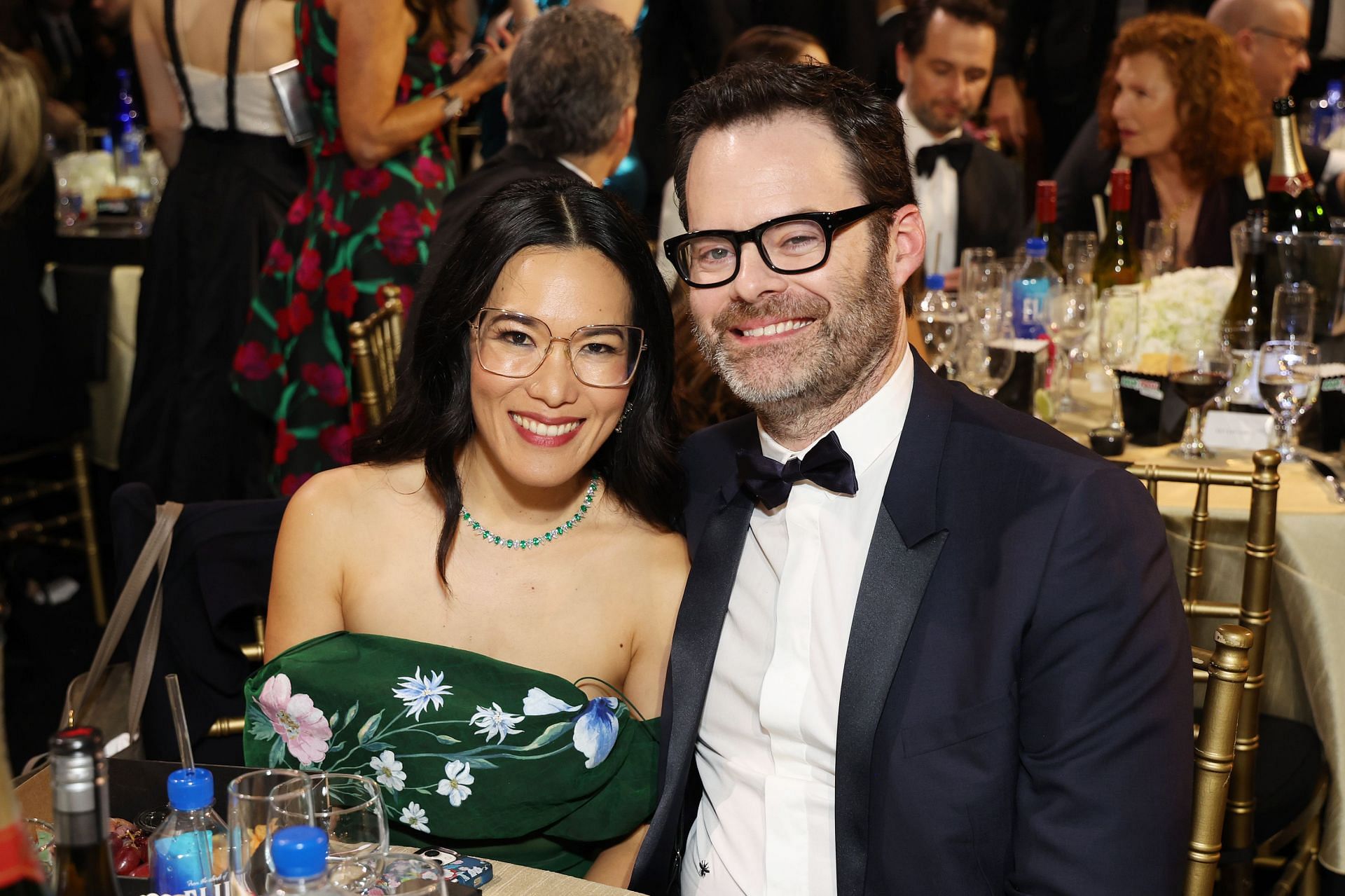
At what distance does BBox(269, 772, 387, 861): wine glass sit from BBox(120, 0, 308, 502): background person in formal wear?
128 inches

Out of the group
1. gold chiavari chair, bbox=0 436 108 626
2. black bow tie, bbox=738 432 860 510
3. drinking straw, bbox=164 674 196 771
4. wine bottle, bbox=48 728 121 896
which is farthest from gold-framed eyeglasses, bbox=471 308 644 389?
gold chiavari chair, bbox=0 436 108 626

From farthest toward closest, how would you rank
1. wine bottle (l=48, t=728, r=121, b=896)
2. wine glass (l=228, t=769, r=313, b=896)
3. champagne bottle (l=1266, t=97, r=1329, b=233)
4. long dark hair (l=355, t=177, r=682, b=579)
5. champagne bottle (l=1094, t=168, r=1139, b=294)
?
1. champagne bottle (l=1094, t=168, r=1139, b=294)
2. champagne bottle (l=1266, t=97, r=1329, b=233)
3. long dark hair (l=355, t=177, r=682, b=579)
4. wine glass (l=228, t=769, r=313, b=896)
5. wine bottle (l=48, t=728, r=121, b=896)

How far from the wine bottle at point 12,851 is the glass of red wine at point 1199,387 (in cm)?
234

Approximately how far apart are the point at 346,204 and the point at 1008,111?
3.79m

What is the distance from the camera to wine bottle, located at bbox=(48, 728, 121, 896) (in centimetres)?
89

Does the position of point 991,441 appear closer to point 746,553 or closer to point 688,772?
point 746,553

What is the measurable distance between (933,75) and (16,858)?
14.5 feet

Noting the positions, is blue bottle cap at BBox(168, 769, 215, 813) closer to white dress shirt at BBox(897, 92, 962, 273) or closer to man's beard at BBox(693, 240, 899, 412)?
man's beard at BBox(693, 240, 899, 412)

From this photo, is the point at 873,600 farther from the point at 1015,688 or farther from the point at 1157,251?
the point at 1157,251

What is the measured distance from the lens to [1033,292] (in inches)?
126

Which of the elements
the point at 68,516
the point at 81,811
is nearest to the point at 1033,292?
the point at 81,811

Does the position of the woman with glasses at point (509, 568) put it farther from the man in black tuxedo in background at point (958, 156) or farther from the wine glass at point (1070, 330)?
the man in black tuxedo in background at point (958, 156)

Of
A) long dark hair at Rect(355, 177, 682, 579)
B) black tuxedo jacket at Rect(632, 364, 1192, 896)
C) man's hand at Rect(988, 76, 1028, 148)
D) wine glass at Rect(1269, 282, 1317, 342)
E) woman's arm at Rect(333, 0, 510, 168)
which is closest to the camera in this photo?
black tuxedo jacket at Rect(632, 364, 1192, 896)

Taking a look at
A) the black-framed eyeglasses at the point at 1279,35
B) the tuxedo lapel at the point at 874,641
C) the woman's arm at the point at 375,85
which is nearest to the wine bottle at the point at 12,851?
the tuxedo lapel at the point at 874,641
